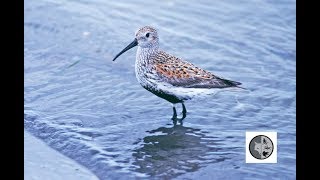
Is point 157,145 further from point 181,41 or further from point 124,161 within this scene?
point 181,41

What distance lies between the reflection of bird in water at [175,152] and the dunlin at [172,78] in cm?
23

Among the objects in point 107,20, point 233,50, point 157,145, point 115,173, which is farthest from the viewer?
point 107,20

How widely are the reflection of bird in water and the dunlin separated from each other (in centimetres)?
23

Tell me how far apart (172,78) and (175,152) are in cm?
59

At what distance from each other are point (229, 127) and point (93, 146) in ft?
3.16

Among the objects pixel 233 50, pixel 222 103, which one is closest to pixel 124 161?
pixel 222 103

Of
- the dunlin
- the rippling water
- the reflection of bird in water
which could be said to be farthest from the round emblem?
the dunlin

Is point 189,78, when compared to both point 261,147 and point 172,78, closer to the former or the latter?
point 172,78

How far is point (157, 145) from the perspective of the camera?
577cm

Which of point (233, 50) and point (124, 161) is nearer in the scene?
point (124, 161)

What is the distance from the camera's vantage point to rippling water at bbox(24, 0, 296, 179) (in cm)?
558

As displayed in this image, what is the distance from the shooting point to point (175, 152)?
5.66 m

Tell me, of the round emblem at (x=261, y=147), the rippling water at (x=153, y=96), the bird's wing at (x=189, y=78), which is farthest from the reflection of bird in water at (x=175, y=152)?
the bird's wing at (x=189, y=78)

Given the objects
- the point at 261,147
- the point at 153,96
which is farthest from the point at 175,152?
the point at 153,96
